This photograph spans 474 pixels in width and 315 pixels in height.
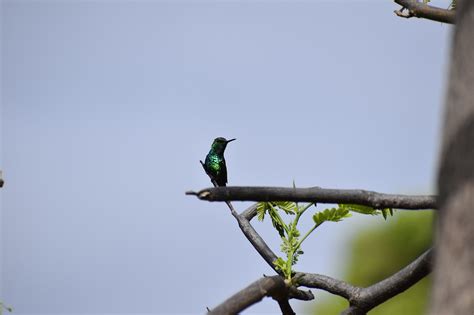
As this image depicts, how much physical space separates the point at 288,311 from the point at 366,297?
420mm

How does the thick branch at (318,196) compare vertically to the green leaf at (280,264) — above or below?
above

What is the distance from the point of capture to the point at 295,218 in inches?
165

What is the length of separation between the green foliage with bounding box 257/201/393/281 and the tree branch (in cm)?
105

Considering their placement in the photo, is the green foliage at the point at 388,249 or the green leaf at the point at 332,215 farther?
the green foliage at the point at 388,249

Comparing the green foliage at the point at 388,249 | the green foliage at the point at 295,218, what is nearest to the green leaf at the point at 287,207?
the green foliage at the point at 295,218

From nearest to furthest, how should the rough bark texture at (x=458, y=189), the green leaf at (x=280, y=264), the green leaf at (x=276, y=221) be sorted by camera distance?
the rough bark texture at (x=458, y=189)
the green leaf at (x=280, y=264)
the green leaf at (x=276, y=221)

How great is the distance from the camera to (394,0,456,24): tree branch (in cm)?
415

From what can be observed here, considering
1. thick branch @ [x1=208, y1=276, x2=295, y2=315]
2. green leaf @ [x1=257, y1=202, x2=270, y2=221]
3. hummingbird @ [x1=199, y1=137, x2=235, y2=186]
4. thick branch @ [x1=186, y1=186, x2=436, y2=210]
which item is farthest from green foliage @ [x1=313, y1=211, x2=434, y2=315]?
thick branch @ [x1=186, y1=186, x2=436, y2=210]

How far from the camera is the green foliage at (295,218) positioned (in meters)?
3.96

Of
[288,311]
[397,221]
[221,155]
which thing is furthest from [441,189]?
[397,221]

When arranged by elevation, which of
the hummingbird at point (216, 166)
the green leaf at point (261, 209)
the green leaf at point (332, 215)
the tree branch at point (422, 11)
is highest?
the tree branch at point (422, 11)

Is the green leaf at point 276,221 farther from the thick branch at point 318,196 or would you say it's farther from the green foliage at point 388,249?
the green foliage at point 388,249

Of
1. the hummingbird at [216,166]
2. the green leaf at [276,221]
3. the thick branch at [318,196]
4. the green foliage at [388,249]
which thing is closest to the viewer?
the thick branch at [318,196]

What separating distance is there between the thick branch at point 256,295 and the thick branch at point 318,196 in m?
0.38
